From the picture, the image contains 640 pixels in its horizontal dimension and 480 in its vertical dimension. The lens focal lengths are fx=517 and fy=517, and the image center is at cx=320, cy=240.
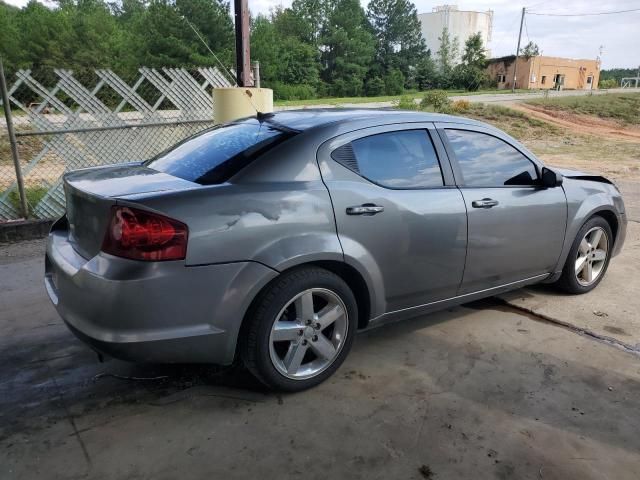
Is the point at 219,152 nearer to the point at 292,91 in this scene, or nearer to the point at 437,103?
the point at 437,103

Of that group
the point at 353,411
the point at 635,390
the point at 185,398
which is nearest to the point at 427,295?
the point at 353,411

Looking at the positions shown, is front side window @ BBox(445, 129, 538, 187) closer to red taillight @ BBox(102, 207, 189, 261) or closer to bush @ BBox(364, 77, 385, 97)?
red taillight @ BBox(102, 207, 189, 261)

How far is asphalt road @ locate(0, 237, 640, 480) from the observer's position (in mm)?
2375

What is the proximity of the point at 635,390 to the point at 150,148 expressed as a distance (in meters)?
6.52

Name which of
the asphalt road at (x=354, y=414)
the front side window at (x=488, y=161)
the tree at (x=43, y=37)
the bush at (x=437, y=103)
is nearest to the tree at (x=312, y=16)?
the tree at (x=43, y=37)

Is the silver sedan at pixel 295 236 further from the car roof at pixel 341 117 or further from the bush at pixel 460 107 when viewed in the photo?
the bush at pixel 460 107

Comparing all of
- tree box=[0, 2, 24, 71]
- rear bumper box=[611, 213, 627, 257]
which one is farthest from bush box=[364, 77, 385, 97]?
rear bumper box=[611, 213, 627, 257]

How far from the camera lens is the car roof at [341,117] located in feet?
10.3

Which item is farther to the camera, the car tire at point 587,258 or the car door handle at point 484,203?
the car tire at point 587,258

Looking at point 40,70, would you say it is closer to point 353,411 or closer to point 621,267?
point 353,411

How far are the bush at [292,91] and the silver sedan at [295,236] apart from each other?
148ft

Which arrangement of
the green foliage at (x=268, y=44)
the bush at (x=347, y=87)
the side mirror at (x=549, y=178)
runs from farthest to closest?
the bush at (x=347, y=87) → the green foliage at (x=268, y=44) → the side mirror at (x=549, y=178)

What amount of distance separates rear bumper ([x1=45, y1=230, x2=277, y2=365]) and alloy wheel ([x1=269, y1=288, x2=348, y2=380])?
275 mm

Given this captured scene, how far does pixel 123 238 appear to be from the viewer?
2.42 m
